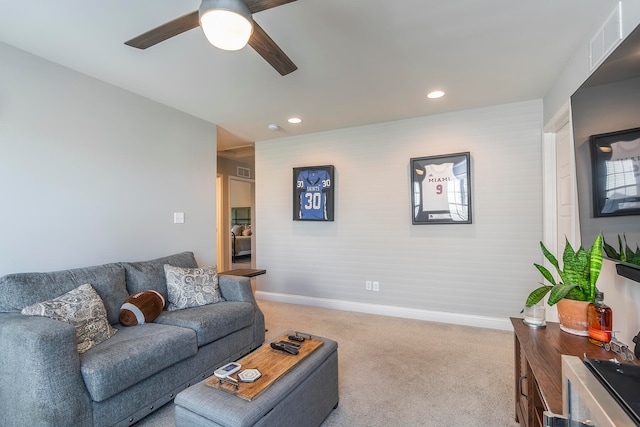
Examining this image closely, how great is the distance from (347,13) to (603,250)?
1.91 meters

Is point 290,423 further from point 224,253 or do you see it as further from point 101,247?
point 224,253

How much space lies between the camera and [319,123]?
12.8ft

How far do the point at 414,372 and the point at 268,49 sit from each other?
8.37 ft

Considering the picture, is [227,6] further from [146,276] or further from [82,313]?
[146,276]

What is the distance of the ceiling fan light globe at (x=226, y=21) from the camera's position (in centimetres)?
127

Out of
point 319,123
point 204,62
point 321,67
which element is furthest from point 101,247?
point 319,123

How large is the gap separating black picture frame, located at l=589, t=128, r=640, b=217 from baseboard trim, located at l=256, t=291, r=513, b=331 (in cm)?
218

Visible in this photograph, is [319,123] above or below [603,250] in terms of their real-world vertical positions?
above

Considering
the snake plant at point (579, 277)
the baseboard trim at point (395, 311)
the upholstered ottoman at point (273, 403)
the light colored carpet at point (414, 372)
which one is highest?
the snake plant at point (579, 277)

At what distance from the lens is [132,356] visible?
1.75 m

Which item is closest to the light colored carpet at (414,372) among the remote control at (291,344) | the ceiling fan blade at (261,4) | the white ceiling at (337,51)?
the remote control at (291,344)

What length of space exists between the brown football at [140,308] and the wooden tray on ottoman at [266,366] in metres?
1.05

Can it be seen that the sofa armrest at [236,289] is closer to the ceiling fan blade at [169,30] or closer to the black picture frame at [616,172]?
the ceiling fan blade at [169,30]

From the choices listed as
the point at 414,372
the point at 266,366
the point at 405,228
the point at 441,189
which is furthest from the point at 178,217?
the point at 441,189
